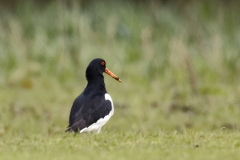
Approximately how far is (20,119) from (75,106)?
11.1ft

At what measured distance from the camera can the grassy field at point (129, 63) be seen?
43.4ft

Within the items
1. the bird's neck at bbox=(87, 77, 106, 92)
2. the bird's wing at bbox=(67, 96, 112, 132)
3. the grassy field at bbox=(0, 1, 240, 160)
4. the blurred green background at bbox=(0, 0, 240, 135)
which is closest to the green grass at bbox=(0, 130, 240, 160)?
the bird's wing at bbox=(67, 96, 112, 132)

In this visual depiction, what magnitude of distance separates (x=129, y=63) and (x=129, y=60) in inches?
4.5

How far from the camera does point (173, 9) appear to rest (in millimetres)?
19000

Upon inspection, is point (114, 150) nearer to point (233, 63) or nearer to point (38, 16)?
point (233, 63)

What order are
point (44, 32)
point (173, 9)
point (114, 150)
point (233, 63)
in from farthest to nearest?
point (173, 9), point (44, 32), point (233, 63), point (114, 150)

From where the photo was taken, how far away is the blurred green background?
44.0 feet

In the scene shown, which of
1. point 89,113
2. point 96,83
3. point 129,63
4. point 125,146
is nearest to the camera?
point 125,146

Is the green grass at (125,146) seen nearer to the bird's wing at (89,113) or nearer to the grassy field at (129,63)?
the bird's wing at (89,113)

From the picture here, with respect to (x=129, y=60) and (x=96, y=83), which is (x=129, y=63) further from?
(x=96, y=83)

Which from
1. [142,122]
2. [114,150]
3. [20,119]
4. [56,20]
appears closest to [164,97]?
Answer: [142,122]

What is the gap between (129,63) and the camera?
16484 mm

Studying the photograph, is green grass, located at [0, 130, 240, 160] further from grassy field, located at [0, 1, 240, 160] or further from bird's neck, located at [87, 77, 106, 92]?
grassy field, located at [0, 1, 240, 160]

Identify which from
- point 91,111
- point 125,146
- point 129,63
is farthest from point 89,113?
point 129,63
